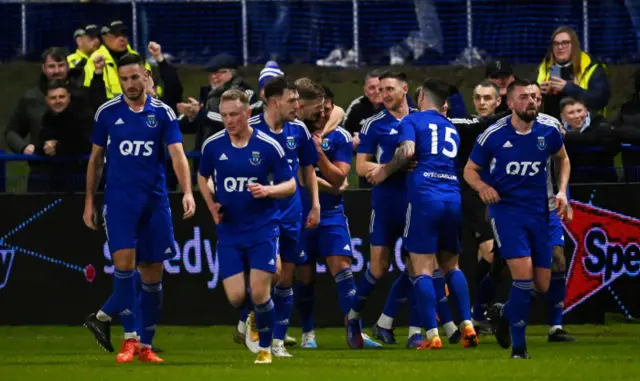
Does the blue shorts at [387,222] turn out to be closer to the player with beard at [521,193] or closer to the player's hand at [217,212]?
the player with beard at [521,193]

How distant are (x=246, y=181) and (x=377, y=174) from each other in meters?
2.07

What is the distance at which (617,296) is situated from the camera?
61.9 ft

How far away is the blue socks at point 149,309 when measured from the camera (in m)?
14.9

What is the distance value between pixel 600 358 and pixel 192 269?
6009mm

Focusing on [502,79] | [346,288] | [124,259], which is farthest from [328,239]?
[502,79]

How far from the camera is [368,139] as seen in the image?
53.7ft

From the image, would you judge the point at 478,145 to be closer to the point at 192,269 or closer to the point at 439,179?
the point at 439,179

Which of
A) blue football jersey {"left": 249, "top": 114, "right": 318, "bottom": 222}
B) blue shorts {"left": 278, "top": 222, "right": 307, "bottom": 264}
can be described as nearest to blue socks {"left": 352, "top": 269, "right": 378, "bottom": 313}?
blue shorts {"left": 278, "top": 222, "right": 307, "bottom": 264}

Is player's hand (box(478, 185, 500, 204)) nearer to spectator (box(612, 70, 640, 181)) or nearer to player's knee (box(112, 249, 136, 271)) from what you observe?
player's knee (box(112, 249, 136, 271))

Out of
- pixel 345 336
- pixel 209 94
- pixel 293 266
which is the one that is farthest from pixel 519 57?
pixel 293 266

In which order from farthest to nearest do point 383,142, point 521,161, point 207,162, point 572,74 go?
point 572,74 → point 383,142 → point 521,161 → point 207,162

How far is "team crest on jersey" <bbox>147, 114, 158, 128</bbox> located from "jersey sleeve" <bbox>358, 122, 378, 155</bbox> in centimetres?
247

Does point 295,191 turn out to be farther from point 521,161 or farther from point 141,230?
point 521,161

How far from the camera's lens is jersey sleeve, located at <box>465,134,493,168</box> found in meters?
14.7
